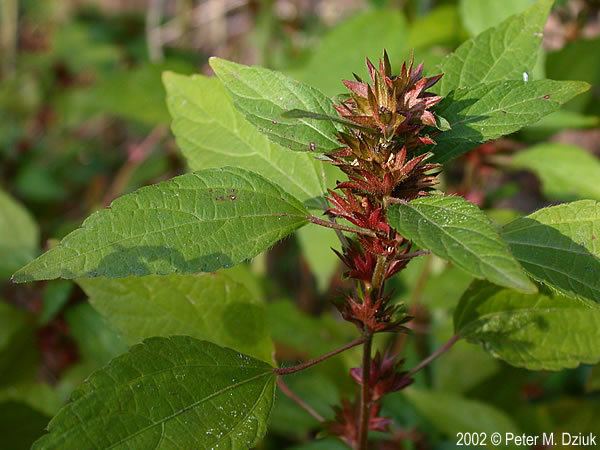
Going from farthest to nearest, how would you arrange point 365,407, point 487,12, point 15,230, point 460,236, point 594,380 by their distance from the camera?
point 15,230 → point 487,12 → point 594,380 → point 365,407 → point 460,236

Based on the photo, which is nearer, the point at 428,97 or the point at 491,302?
the point at 428,97

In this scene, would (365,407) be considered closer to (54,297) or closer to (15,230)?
(54,297)

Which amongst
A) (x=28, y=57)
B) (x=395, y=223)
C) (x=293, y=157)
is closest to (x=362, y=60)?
(x=293, y=157)

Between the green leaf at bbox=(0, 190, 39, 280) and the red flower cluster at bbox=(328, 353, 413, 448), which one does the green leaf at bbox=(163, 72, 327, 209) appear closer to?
the red flower cluster at bbox=(328, 353, 413, 448)

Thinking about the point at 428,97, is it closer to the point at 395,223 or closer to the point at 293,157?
the point at 395,223

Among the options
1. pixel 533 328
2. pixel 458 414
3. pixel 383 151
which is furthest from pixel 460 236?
pixel 458 414

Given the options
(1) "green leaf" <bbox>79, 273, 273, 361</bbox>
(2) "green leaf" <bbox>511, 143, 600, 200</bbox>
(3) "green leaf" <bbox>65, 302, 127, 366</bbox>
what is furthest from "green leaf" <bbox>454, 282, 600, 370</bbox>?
(3) "green leaf" <bbox>65, 302, 127, 366</bbox>
